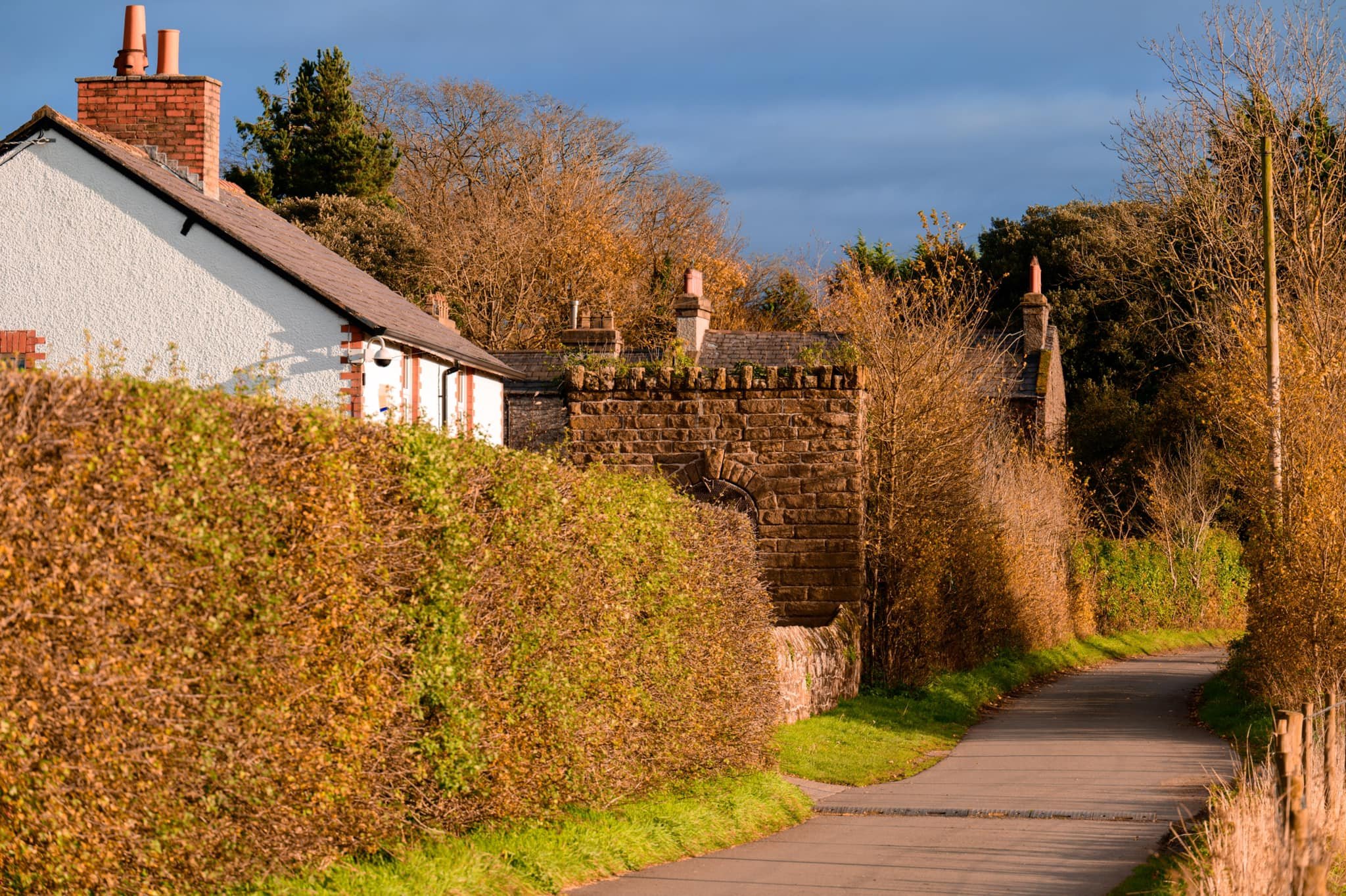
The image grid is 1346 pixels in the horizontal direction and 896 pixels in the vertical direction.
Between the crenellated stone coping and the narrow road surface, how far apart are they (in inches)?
199

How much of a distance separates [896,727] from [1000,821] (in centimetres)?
654

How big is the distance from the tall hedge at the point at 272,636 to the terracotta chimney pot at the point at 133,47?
17.5 metres

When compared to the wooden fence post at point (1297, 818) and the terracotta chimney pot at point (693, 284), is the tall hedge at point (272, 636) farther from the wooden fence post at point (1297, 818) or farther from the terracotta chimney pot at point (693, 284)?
the terracotta chimney pot at point (693, 284)

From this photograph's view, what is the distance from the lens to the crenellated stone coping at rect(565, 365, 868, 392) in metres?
18.1

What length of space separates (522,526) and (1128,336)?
3983 cm

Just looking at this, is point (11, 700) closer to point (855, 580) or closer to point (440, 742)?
point (440, 742)

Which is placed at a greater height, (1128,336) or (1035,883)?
(1128,336)

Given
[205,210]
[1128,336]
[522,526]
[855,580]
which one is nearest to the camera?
[522,526]

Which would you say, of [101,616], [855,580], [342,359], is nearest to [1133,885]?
[101,616]

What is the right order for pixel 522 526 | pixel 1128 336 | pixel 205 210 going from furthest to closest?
pixel 1128 336, pixel 205 210, pixel 522 526

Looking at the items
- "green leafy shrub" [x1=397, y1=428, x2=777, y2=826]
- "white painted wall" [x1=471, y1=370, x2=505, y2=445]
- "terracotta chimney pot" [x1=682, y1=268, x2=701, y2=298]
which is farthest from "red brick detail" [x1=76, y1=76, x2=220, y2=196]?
"green leafy shrub" [x1=397, y1=428, x2=777, y2=826]

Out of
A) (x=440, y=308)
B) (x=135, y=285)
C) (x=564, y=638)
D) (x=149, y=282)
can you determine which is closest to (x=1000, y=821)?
(x=564, y=638)

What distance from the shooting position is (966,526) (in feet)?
72.3

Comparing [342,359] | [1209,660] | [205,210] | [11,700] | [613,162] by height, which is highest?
[613,162]
